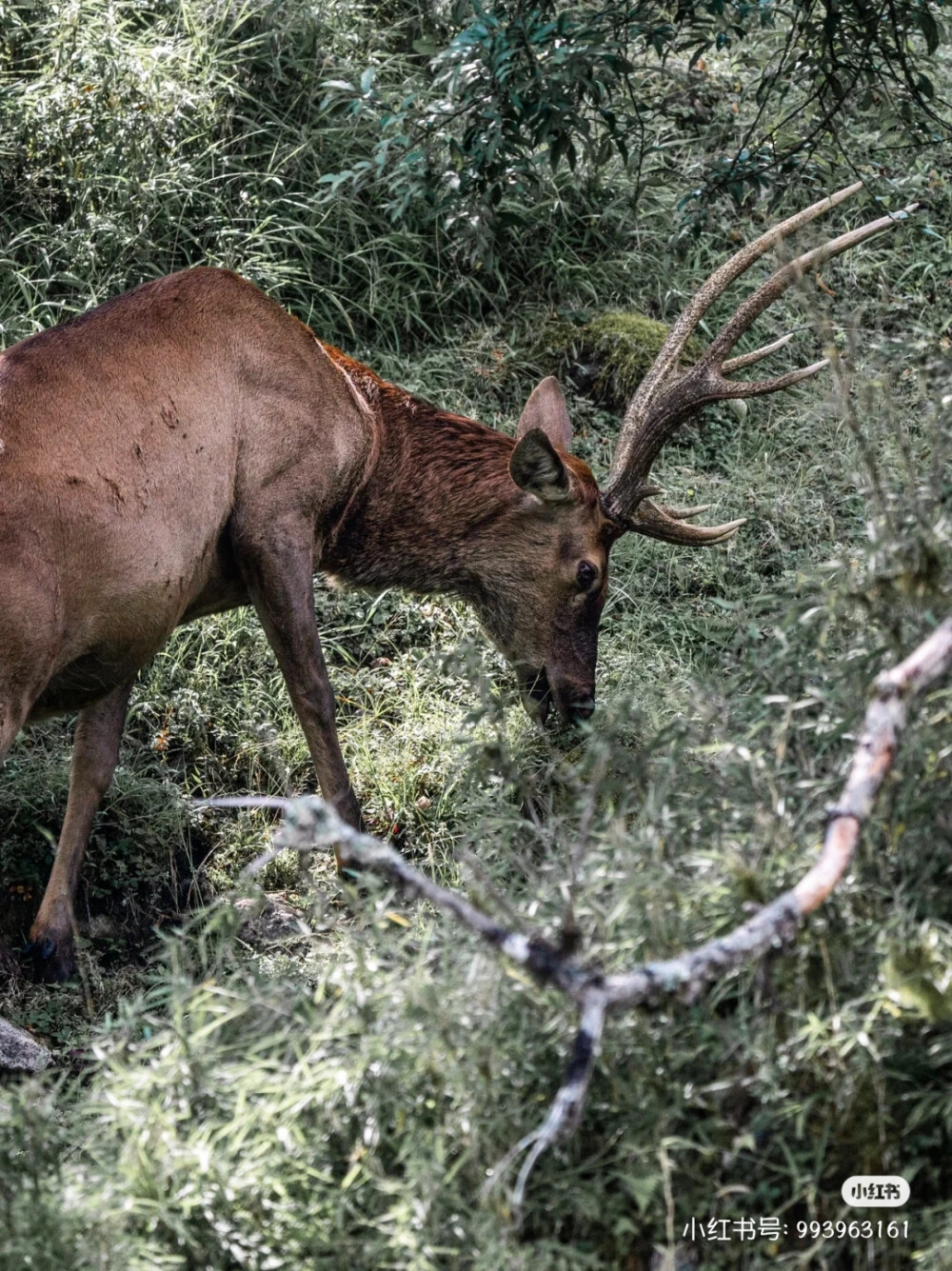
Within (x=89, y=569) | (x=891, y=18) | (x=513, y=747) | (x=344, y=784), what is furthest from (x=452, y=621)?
(x=891, y=18)

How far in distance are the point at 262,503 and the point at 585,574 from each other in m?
1.33

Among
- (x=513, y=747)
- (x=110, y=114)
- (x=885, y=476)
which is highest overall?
(x=110, y=114)

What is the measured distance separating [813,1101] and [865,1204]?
0.68 ft

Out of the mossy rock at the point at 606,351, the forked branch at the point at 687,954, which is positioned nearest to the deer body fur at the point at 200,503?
the mossy rock at the point at 606,351

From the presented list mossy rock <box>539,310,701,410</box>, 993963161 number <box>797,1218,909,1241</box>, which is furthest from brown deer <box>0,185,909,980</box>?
993963161 number <box>797,1218,909,1241</box>

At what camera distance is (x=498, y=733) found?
3.92 meters

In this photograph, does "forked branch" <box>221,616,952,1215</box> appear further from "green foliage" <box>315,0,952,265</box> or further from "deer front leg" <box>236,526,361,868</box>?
"green foliage" <box>315,0,952,265</box>

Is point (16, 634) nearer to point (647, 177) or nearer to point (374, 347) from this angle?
point (374, 347)

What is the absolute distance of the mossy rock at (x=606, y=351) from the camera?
8.34 m

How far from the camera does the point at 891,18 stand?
20.5ft

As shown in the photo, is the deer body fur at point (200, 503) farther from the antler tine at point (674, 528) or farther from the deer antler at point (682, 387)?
the antler tine at point (674, 528)

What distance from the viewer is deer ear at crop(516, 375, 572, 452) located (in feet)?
22.2

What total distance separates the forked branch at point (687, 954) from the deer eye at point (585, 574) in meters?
3.19

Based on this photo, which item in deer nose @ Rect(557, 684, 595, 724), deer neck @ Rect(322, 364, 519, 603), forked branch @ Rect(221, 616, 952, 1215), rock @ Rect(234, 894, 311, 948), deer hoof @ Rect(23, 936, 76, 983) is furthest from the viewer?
deer nose @ Rect(557, 684, 595, 724)
